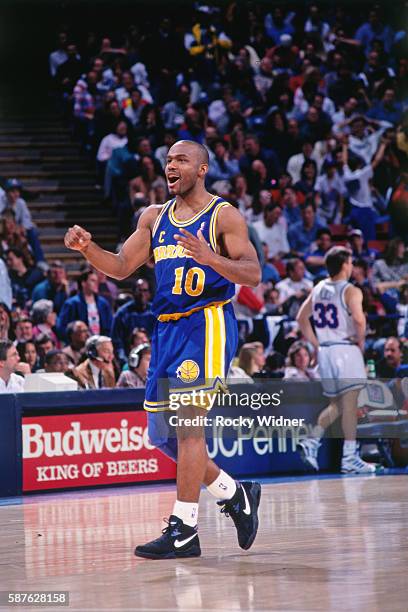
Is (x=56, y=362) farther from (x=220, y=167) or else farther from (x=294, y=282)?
(x=220, y=167)

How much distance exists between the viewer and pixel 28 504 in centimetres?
895

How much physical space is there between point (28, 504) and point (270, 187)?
8.76 metres

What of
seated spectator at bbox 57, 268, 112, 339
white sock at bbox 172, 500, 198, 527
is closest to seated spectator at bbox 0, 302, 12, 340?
seated spectator at bbox 57, 268, 112, 339

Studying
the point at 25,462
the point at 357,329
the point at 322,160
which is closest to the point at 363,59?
the point at 322,160

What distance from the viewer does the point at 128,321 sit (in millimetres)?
12375

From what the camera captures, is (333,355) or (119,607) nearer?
(119,607)

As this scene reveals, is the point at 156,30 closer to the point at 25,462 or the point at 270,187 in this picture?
the point at 270,187

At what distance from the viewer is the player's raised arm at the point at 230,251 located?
5.92m

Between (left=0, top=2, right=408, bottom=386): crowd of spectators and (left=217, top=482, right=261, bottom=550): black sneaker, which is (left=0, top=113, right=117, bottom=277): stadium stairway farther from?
(left=217, top=482, right=261, bottom=550): black sneaker

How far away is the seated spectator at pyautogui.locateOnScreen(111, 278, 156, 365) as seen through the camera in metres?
12.3

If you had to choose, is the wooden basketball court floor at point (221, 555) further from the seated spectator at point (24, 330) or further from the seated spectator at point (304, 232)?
Result: the seated spectator at point (304, 232)

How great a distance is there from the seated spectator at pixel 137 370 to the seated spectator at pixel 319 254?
4.66m

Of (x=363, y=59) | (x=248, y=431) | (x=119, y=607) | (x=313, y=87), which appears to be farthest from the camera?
(x=363, y=59)

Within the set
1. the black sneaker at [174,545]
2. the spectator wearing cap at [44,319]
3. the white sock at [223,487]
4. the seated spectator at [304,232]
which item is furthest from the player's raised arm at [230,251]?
the seated spectator at [304,232]
